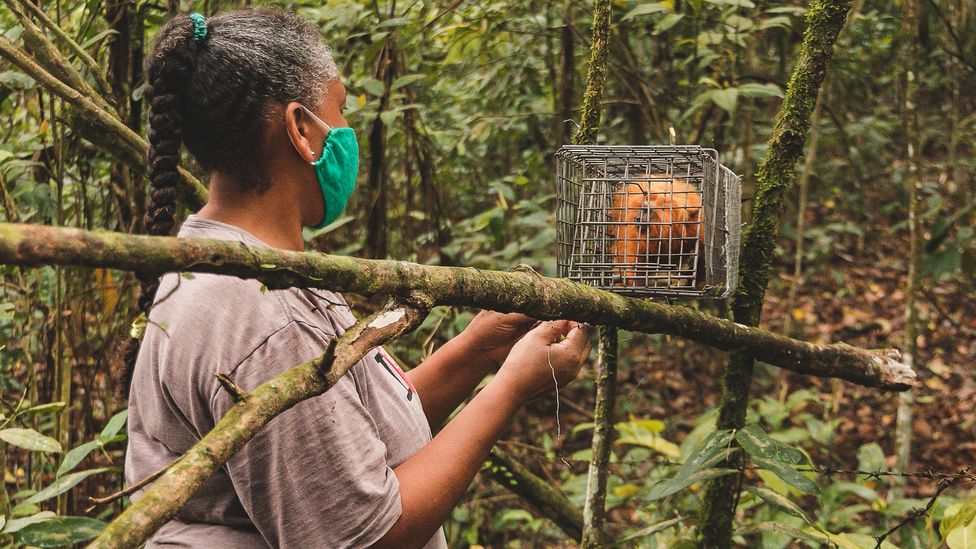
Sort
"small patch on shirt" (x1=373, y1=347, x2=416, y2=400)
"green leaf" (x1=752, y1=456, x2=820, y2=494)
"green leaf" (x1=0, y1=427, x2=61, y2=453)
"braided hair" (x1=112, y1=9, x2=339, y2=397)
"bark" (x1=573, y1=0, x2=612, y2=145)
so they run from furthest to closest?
"bark" (x1=573, y1=0, x2=612, y2=145)
"green leaf" (x1=0, y1=427, x2=61, y2=453)
"green leaf" (x1=752, y1=456, x2=820, y2=494)
"small patch on shirt" (x1=373, y1=347, x2=416, y2=400)
"braided hair" (x1=112, y1=9, x2=339, y2=397)

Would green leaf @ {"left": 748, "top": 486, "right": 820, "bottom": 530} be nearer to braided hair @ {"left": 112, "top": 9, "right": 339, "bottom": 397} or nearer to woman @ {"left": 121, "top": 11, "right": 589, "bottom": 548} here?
woman @ {"left": 121, "top": 11, "right": 589, "bottom": 548}

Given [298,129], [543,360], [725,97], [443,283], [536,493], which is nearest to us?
[443,283]

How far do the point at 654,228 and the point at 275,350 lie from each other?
951 millimetres

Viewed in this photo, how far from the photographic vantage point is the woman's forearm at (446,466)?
1561 millimetres

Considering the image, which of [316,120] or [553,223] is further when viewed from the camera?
[553,223]

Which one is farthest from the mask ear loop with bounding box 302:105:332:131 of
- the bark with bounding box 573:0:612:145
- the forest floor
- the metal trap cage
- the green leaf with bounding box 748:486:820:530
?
the forest floor

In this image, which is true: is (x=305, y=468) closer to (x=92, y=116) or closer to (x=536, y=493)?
(x=92, y=116)

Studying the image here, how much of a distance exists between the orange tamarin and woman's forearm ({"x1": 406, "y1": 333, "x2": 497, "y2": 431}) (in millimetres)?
489

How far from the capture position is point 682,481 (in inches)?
84.6

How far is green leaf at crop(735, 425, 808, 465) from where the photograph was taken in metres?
2.05

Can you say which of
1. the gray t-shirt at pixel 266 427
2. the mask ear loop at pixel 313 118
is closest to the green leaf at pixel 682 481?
the gray t-shirt at pixel 266 427

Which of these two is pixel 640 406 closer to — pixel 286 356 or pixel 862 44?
pixel 862 44

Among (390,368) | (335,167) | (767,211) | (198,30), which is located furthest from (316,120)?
(767,211)

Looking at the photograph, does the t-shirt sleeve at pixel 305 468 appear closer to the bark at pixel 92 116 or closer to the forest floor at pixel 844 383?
the bark at pixel 92 116
